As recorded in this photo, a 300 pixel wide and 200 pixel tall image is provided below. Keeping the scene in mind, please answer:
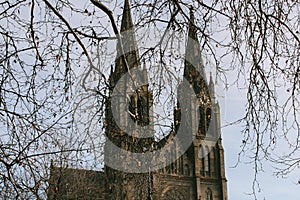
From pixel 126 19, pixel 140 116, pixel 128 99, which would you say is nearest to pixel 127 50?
pixel 126 19

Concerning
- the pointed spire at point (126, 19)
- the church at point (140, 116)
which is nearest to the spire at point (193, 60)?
the church at point (140, 116)

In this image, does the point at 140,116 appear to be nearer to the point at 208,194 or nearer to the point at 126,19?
the point at 126,19

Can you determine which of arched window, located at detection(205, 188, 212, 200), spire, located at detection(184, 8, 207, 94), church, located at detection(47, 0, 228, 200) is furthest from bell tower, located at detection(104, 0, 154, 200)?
arched window, located at detection(205, 188, 212, 200)

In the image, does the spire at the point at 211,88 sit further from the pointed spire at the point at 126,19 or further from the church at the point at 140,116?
the pointed spire at the point at 126,19

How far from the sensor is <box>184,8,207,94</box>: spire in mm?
3994

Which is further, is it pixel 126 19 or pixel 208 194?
pixel 208 194

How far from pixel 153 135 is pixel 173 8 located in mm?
1050

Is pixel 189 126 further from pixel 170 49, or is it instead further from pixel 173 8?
pixel 173 8

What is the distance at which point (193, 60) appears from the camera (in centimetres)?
403

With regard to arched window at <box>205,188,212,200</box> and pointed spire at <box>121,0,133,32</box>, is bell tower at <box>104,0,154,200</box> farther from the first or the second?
arched window at <box>205,188,212,200</box>

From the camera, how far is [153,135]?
4641 millimetres

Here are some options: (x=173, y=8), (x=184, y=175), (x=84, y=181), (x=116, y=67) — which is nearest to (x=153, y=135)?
(x=116, y=67)

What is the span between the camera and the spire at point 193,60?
13.1 ft

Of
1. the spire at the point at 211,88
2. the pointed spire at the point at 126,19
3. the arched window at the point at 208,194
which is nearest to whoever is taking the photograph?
the spire at the point at 211,88
